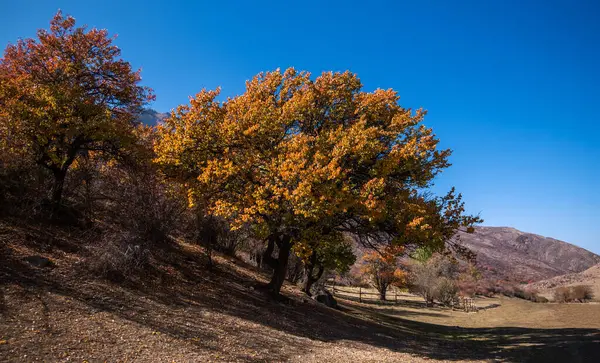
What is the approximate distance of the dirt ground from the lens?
678cm

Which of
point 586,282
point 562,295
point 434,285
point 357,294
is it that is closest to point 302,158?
point 434,285

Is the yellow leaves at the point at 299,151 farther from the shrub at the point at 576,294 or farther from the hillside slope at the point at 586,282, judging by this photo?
the hillside slope at the point at 586,282

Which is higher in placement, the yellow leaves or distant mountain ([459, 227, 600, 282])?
distant mountain ([459, 227, 600, 282])

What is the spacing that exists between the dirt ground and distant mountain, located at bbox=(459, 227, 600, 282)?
391 ft

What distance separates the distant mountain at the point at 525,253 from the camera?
127m

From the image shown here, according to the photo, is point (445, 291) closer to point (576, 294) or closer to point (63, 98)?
point (576, 294)

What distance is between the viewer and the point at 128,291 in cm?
1027

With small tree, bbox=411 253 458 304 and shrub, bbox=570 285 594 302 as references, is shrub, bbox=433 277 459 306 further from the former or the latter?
shrub, bbox=570 285 594 302

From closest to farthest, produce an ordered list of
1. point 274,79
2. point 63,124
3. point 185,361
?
point 185,361, point 63,124, point 274,79

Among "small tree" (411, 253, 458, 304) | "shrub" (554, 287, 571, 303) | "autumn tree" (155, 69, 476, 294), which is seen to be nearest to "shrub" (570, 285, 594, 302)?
"shrub" (554, 287, 571, 303)

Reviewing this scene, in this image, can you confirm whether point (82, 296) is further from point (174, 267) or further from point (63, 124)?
point (63, 124)

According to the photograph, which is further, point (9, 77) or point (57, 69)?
point (57, 69)

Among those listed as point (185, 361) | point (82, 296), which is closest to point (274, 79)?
point (82, 296)

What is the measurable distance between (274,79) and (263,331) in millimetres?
11492
